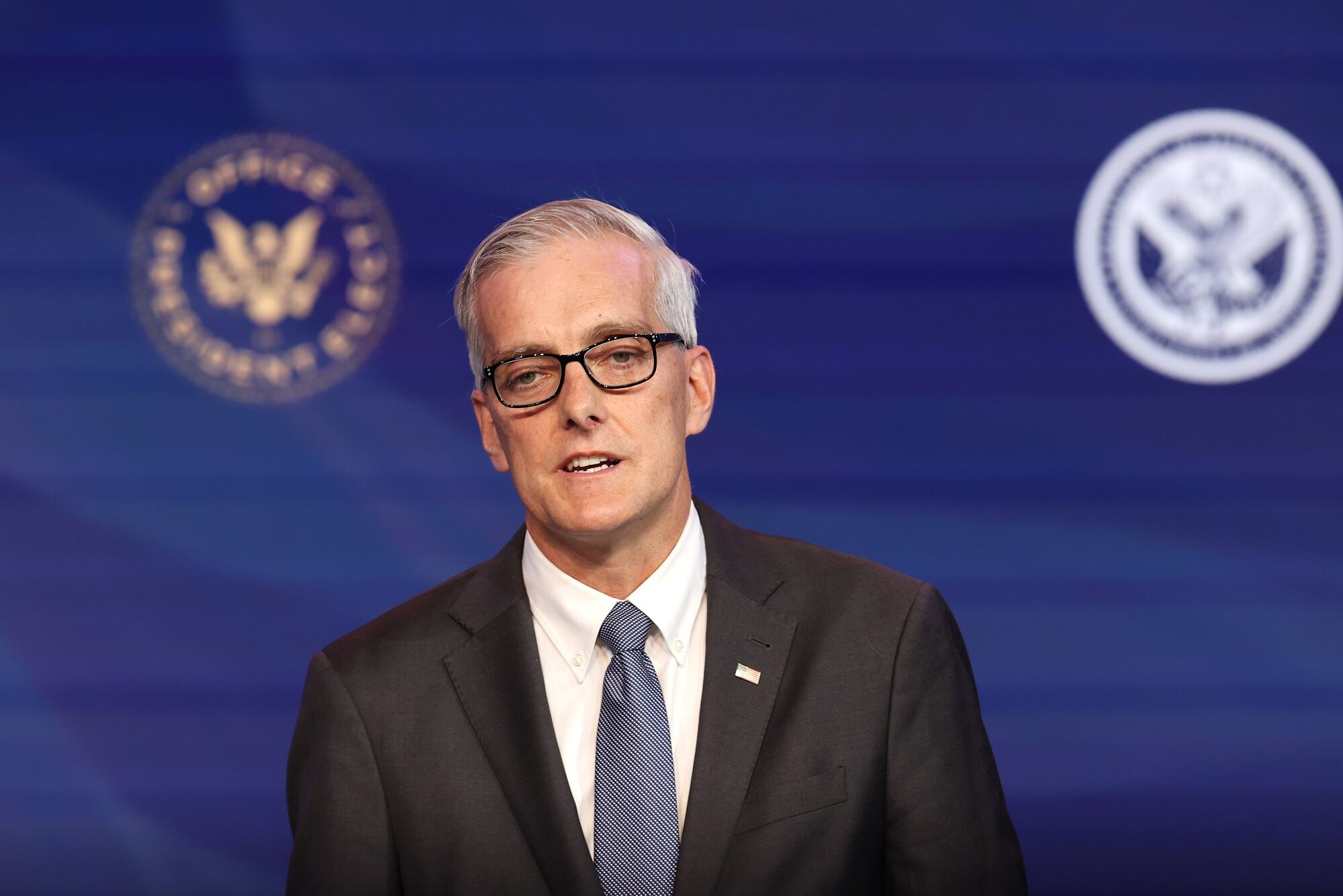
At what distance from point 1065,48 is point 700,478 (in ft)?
4.83

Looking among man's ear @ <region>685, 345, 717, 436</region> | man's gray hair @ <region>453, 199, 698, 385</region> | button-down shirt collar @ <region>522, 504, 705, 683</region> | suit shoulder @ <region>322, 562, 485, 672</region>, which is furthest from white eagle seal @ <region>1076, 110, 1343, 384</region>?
suit shoulder @ <region>322, 562, 485, 672</region>

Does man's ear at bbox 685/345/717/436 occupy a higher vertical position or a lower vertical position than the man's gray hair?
lower

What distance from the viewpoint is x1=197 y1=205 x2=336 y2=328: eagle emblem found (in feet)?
11.5

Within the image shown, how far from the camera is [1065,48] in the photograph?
350 cm

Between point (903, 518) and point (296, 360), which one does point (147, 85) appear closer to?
point (296, 360)

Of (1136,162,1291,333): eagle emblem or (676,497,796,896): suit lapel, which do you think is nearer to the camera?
(676,497,796,896): suit lapel

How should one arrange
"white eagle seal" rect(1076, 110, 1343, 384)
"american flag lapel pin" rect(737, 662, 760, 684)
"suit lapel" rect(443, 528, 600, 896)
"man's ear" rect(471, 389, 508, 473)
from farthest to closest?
"white eagle seal" rect(1076, 110, 1343, 384), "man's ear" rect(471, 389, 508, 473), "american flag lapel pin" rect(737, 662, 760, 684), "suit lapel" rect(443, 528, 600, 896)

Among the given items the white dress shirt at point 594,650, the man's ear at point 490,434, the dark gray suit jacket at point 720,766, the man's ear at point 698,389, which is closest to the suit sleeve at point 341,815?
the dark gray suit jacket at point 720,766

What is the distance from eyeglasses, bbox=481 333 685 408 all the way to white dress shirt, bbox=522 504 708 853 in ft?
0.85

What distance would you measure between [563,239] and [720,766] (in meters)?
0.79

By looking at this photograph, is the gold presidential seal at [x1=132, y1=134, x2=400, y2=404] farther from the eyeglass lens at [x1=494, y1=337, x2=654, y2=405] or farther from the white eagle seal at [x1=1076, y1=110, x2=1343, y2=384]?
the white eagle seal at [x1=1076, y1=110, x2=1343, y2=384]

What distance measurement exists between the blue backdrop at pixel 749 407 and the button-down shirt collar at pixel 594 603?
148 cm

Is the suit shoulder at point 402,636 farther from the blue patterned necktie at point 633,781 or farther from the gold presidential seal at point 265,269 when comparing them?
the gold presidential seal at point 265,269

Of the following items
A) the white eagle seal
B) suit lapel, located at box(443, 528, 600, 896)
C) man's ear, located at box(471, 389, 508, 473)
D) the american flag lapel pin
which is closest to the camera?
suit lapel, located at box(443, 528, 600, 896)
